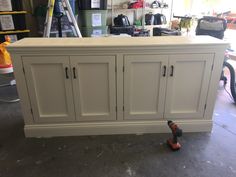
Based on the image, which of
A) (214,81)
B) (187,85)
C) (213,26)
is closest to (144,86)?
(187,85)

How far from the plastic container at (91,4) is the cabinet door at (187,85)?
272 centimetres

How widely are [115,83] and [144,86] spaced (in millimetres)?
272

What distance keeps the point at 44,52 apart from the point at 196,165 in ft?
5.09

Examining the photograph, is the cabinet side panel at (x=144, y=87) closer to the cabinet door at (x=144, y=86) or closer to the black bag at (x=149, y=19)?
the cabinet door at (x=144, y=86)

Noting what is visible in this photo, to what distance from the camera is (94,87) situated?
1.88m

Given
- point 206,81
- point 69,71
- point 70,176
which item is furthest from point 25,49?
point 206,81

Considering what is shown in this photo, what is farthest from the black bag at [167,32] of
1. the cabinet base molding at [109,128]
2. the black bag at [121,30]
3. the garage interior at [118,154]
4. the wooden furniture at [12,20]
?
the wooden furniture at [12,20]

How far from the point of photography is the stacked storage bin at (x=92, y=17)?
3949 millimetres

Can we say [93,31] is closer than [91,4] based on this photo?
No

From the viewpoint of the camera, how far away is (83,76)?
1.83 metres

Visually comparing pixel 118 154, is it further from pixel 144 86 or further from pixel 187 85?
pixel 187 85

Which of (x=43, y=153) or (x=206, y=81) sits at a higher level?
(x=206, y=81)

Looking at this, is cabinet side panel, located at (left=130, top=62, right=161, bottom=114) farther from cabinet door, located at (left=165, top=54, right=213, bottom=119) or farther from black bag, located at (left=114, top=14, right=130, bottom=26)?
black bag, located at (left=114, top=14, right=130, bottom=26)

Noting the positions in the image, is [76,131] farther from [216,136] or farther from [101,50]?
[216,136]
